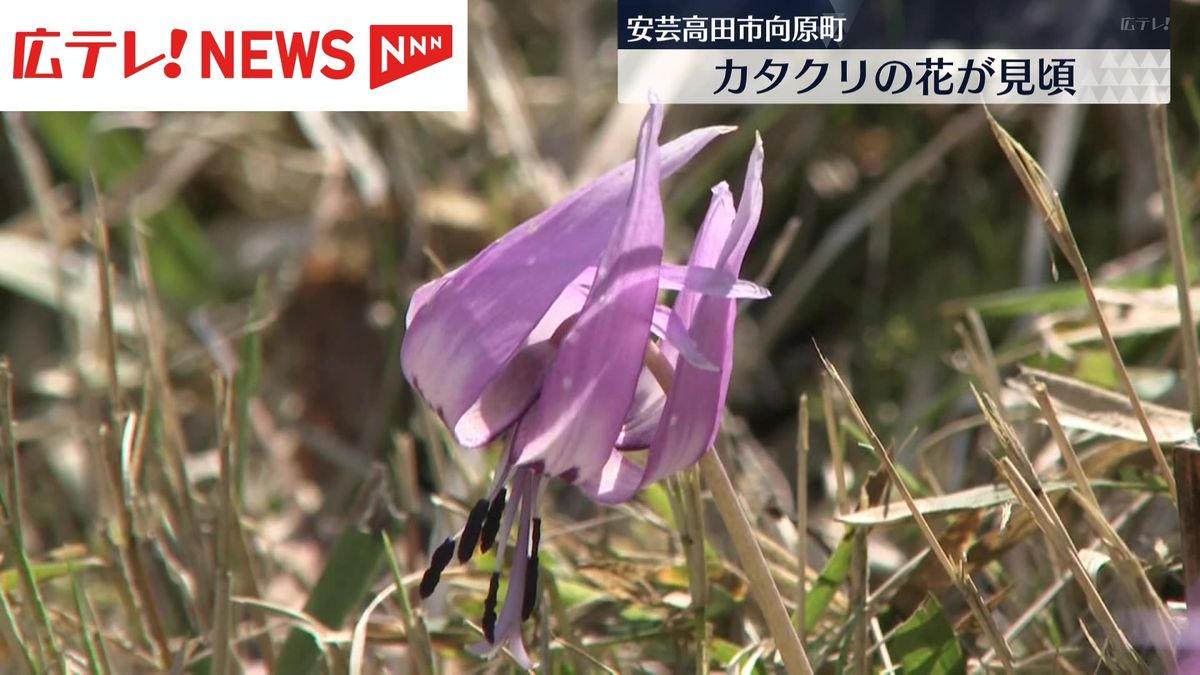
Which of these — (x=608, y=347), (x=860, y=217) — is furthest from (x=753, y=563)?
(x=860, y=217)

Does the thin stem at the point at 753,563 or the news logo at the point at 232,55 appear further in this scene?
the news logo at the point at 232,55

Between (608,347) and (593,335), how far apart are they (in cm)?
1

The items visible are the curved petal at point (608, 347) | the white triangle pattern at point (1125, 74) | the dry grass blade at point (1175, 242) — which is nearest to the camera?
the curved petal at point (608, 347)

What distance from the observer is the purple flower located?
958 mm

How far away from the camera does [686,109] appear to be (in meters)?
2.97

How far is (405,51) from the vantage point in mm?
1883

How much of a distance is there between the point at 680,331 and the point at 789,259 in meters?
2.00

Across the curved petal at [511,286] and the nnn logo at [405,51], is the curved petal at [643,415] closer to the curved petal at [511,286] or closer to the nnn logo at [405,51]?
the curved petal at [511,286]

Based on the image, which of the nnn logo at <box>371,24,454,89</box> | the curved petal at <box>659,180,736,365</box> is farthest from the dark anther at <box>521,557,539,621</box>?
the nnn logo at <box>371,24,454,89</box>

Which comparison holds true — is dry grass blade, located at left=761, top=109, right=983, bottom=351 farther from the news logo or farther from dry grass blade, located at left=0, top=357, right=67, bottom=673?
dry grass blade, located at left=0, top=357, right=67, bottom=673

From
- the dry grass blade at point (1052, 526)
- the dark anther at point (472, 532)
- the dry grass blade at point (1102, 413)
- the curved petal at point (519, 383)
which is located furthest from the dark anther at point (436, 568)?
the dry grass blade at point (1102, 413)

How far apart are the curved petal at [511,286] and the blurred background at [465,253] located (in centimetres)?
91

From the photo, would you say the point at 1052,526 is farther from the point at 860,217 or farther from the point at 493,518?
the point at 860,217

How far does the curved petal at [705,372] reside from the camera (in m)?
0.99
